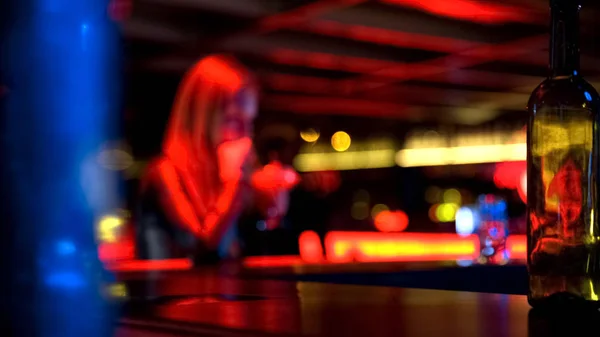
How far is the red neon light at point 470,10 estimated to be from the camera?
4930 millimetres

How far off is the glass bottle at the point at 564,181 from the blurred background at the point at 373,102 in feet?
4.76

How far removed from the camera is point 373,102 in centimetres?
978

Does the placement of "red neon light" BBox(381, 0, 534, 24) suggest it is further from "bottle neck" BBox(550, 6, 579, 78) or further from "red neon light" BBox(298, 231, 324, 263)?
"bottle neck" BBox(550, 6, 579, 78)

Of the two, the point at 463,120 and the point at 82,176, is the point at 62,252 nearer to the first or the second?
the point at 82,176

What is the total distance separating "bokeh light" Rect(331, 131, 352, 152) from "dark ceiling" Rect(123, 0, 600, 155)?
2034mm

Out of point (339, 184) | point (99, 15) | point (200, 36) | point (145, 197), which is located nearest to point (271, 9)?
point (200, 36)

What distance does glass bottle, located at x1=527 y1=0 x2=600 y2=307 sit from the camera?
76 centimetres

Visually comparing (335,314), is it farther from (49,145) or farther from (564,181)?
(49,145)

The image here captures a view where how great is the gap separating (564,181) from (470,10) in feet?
14.8

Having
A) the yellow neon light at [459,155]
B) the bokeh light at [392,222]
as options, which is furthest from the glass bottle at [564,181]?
the yellow neon light at [459,155]

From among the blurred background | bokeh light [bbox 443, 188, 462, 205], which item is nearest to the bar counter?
the blurred background

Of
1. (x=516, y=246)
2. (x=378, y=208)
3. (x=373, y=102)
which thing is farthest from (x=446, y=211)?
(x=516, y=246)

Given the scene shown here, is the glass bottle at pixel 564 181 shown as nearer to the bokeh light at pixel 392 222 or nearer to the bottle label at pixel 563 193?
the bottle label at pixel 563 193

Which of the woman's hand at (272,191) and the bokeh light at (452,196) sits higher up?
the bokeh light at (452,196)
